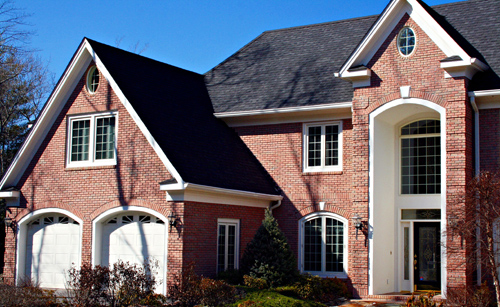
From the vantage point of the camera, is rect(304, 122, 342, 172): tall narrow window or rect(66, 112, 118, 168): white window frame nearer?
rect(66, 112, 118, 168): white window frame

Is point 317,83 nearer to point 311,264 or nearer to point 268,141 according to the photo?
point 268,141

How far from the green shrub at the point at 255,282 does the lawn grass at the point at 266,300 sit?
486 mm

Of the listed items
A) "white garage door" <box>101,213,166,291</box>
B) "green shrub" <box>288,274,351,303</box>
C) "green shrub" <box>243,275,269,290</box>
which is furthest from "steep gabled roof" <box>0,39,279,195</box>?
"green shrub" <box>288,274,351,303</box>

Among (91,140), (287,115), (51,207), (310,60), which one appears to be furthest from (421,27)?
(51,207)

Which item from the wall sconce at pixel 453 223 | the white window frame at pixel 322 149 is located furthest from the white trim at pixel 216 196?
the wall sconce at pixel 453 223

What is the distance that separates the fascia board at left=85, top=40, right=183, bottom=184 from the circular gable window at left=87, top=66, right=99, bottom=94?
581 mm

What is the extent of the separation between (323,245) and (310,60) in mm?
7053

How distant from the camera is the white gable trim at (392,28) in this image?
17.4 m

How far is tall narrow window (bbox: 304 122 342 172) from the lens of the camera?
2048 cm

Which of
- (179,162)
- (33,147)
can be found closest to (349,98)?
(179,162)

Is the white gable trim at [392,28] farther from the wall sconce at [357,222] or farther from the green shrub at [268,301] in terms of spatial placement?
the green shrub at [268,301]

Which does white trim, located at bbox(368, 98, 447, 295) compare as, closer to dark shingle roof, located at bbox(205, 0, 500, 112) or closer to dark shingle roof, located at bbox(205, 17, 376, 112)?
dark shingle roof, located at bbox(205, 0, 500, 112)

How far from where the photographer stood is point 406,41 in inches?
720

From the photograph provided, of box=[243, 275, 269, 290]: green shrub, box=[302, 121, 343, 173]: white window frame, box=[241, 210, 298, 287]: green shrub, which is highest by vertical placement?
box=[302, 121, 343, 173]: white window frame
